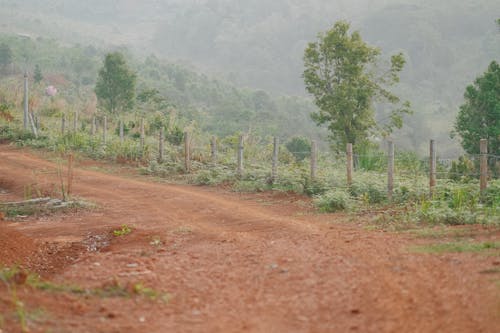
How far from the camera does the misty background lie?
307ft

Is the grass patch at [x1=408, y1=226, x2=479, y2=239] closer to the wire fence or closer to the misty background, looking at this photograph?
the wire fence

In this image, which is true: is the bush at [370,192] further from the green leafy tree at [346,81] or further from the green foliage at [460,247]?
the green leafy tree at [346,81]

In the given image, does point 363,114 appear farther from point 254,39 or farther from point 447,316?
point 254,39

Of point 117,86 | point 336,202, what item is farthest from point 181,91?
point 336,202

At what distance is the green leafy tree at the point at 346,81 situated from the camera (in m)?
20.8

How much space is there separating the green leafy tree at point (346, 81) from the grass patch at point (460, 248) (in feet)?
45.1

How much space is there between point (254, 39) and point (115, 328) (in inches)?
5001

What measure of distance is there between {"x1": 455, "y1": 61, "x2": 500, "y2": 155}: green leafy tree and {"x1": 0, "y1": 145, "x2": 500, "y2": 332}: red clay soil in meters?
13.8

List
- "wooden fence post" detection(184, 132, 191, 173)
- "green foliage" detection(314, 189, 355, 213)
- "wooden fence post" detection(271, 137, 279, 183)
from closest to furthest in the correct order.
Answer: "green foliage" detection(314, 189, 355, 213) → "wooden fence post" detection(271, 137, 279, 183) → "wooden fence post" detection(184, 132, 191, 173)

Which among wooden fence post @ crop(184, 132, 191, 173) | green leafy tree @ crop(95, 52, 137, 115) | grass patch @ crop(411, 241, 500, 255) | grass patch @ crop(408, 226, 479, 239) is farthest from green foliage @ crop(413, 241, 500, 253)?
green leafy tree @ crop(95, 52, 137, 115)

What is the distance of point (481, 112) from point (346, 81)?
5.83 m

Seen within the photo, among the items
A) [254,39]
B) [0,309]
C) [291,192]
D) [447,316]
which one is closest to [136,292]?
[0,309]

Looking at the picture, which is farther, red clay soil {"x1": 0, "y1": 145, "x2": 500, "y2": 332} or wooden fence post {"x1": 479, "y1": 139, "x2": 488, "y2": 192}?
wooden fence post {"x1": 479, "y1": 139, "x2": 488, "y2": 192}

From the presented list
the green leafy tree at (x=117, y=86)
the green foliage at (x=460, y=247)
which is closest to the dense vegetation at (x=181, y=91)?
the green leafy tree at (x=117, y=86)
